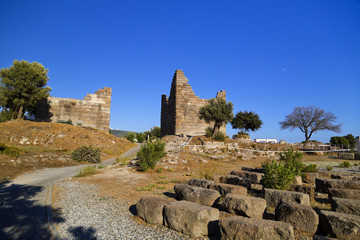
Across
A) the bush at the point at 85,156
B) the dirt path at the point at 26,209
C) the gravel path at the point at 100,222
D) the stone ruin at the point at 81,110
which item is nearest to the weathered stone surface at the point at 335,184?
the gravel path at the point at 100,222

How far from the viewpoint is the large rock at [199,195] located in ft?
18.7

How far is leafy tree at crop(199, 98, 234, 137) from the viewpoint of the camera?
27136 mm

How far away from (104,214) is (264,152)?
19.6 metres

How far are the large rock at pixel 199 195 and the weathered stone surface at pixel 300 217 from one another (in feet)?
5.30

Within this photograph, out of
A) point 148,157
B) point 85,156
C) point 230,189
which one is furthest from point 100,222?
point 85,156

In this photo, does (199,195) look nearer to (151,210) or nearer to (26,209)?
(151,210)

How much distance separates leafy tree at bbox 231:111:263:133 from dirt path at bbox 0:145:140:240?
37.3 metres

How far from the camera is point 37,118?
25250 mm

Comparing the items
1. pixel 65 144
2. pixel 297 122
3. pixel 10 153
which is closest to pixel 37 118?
pixel 65 144

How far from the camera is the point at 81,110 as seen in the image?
1049 inches

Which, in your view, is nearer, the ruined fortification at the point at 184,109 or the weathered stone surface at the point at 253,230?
the weathered stone surface at the point at 253,230

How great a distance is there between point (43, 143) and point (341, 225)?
20.4 m

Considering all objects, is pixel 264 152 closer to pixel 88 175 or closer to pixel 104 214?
pixel 88 175

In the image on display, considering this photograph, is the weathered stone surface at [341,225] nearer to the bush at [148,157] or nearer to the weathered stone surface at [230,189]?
the weathered stone surface at [230,189]
